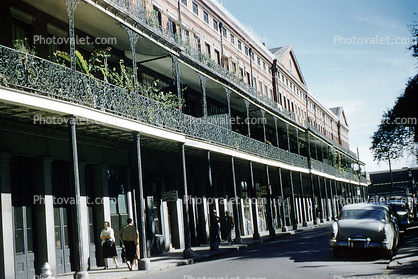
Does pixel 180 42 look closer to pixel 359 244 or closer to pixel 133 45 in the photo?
pixel 133 45

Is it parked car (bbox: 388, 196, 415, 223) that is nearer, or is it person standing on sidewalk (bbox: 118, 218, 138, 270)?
person standing on sidewalk (bbox: 118, 218, 138, 270)

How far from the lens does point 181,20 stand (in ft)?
80.4

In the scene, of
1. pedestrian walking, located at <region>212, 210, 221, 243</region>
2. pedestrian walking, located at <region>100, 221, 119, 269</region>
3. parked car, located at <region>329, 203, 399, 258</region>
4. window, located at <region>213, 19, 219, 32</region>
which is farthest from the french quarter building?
parked car, located at <region>329, 203, 399, 258</region>

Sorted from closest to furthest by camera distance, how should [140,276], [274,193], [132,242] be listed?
[140,276] → [132,242] → [274,193]

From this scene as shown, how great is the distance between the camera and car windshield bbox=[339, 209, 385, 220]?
13742 millimetres

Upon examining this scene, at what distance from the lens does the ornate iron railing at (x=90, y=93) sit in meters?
10.2

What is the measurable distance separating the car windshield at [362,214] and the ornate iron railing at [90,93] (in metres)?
6.77

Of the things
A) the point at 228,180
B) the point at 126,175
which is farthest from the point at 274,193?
the point at 126,175

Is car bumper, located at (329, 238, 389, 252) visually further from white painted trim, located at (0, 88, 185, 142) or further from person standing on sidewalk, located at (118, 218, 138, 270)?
white painted trim, located at (0, 88, 185, 142)

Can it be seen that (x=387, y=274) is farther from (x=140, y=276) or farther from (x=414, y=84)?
(x=414, y=84)

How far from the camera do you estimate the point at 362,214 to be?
13992mm

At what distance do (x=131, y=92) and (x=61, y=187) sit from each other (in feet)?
12.5

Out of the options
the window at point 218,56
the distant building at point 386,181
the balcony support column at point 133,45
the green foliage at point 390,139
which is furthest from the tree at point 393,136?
the distant building at point 386,181

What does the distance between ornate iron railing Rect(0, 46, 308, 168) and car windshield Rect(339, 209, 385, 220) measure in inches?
267
